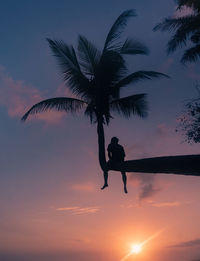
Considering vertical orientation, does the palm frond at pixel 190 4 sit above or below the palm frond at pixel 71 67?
above

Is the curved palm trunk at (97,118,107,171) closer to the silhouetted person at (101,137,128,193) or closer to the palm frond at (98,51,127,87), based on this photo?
the silhouetted person at (101,137,128,193)

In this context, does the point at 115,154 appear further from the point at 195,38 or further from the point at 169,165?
the point at 195,38

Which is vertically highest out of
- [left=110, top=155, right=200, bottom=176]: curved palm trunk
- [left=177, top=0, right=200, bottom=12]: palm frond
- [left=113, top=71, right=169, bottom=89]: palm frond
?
[left=177, top=0, right=200, bottom=12]: palm frond

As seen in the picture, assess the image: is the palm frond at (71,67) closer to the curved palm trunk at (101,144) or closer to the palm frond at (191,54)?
the curved palm trunk at (101,144)

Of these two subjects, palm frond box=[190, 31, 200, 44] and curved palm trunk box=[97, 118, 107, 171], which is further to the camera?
palm frond box=[190, 31, 200, 44]

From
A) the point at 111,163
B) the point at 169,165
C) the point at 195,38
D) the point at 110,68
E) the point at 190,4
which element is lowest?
the point at 169,165

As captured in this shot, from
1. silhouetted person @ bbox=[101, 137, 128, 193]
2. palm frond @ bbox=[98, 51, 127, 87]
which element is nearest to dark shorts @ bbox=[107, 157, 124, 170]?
silhouetted person @ bbox=[101, 137, 128, 193]

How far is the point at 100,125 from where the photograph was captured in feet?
46.6

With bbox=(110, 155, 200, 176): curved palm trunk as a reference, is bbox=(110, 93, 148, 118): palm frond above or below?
above

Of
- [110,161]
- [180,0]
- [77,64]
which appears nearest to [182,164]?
[110,161]

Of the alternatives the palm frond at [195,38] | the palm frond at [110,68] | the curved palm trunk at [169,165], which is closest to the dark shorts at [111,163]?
the curved palm trunk at [169,165]

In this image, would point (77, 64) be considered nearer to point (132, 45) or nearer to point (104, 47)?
point (104, 47)

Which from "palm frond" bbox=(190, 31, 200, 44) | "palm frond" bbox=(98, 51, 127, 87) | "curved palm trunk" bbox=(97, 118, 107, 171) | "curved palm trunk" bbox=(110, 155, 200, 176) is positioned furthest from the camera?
"palm frond" bbox=(190, 31, 200, 44)

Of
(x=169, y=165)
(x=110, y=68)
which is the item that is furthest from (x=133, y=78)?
(x=169, y=165)
